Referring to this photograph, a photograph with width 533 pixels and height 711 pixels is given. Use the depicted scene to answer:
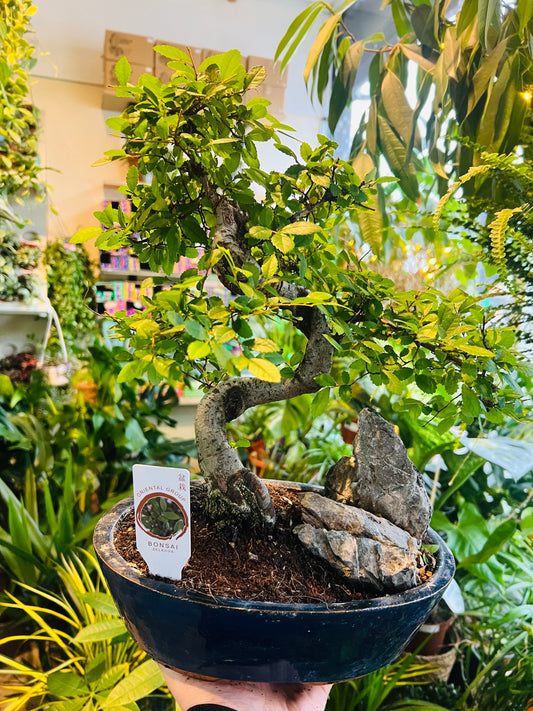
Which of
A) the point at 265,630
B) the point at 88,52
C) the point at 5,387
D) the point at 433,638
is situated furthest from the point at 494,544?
the point at 88,52

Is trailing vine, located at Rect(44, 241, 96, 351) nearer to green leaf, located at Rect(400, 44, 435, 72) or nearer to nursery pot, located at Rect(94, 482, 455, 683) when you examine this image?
green leaf, located at Rect(400, 44, 435, 72)

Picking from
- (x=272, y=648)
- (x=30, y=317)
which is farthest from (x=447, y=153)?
(x=30, y=317)

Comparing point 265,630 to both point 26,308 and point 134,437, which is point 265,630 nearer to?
point 134,437

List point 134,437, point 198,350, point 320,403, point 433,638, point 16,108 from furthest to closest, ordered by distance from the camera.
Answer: point 16,108 < point 134,437 < point 433,638 < point 320,403 < point 198,350

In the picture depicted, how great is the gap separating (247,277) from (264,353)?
112 millimetres

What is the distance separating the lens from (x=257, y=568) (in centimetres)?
61

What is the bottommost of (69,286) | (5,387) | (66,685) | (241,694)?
(66,685)

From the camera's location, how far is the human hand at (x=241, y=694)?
0.58m

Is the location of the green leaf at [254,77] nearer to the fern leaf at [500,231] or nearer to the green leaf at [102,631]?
the fern leaf at [500,231]

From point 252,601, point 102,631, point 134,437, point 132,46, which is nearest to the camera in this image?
point 252,601

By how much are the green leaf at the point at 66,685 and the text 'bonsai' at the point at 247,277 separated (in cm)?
68

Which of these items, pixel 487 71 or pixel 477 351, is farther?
pixel 487 71

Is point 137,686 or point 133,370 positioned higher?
point 133,370

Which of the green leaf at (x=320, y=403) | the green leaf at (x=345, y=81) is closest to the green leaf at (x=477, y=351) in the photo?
the green leaf at (x=320, y=403)
